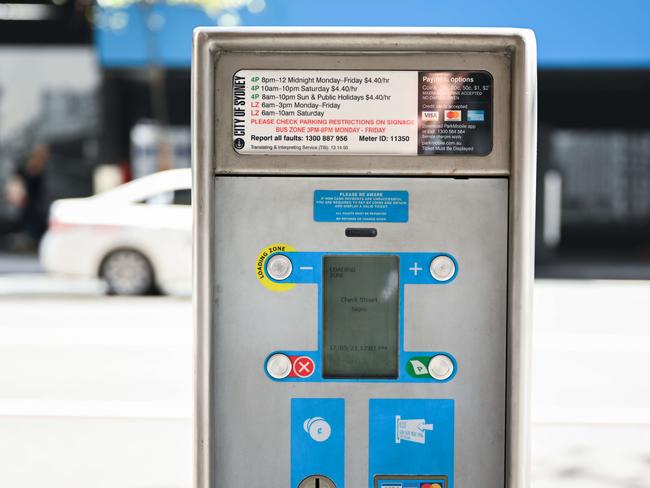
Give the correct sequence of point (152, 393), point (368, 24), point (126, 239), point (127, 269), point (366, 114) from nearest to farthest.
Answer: point (366, 114) → point (152, 393) → point (126, 239) → point (127, 269) → point (368, 24)

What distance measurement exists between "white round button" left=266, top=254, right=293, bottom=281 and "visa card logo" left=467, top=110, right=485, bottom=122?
67 cm

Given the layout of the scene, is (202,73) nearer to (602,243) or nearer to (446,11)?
(446,11)

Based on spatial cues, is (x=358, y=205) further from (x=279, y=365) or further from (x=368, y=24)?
(x=368, y=24)

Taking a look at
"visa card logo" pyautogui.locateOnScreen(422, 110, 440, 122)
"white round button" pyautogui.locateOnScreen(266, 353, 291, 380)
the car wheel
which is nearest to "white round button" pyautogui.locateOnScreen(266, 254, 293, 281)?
"white round button" pyautogui.locateOnScreen(266, 353, 291, 380)

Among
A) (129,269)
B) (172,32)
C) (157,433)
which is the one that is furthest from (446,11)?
(157,433)

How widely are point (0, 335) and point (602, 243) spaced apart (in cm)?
1574

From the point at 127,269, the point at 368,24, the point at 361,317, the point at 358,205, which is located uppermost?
the point at 368,24

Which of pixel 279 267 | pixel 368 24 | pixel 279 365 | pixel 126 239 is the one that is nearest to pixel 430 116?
pixel 279 267

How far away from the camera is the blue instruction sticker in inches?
102

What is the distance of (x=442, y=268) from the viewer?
8.57 feet

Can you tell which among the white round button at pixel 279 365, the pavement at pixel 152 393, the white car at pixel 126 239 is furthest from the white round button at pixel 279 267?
the white car at pixel 126 239

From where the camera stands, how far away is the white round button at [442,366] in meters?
2.63

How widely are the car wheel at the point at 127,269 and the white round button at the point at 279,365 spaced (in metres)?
8.43

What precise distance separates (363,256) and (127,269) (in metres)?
8.62
